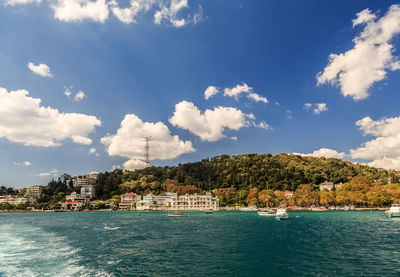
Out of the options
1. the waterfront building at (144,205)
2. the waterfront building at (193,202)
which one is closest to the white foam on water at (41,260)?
the waterfront building at (193,202)

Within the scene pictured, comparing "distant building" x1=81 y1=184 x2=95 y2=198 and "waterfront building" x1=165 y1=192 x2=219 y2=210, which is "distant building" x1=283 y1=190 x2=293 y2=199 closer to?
"waterfront building" x1=165 y1=192 x2=219 y2=210

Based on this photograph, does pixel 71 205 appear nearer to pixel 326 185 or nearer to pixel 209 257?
pixel 326 185

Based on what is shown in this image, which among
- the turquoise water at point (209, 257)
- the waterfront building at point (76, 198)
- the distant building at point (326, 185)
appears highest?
the distant building at point (326, 185)

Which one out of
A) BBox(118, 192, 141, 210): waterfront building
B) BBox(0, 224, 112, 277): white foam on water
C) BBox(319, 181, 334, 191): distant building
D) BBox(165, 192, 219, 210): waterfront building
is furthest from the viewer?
BBox(118, 192, 141, 210): waterfront building

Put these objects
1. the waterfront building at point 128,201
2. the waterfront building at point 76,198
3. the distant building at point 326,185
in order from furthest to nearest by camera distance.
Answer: the waterfront building at point 76,198, the waterfront building at point 128,201, the distant building at point 326,185

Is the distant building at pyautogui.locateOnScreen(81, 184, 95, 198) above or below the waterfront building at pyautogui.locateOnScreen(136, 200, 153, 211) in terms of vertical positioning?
above

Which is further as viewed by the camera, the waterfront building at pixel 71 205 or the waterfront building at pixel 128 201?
the waterfront building at pixel 71 205

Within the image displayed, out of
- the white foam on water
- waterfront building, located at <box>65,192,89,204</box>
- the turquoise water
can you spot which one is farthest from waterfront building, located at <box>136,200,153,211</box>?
the white foam on water

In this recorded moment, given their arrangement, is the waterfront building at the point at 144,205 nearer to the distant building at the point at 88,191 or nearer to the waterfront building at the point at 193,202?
the waterfront building at the point at 193,202

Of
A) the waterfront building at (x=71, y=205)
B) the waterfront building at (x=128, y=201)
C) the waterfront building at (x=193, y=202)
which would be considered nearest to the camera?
the waterfront building at (x=193, y=202)
